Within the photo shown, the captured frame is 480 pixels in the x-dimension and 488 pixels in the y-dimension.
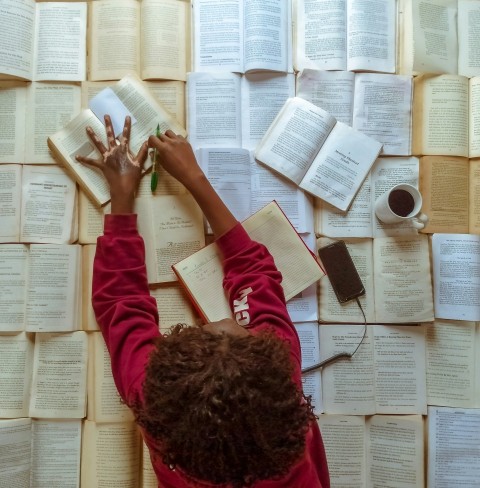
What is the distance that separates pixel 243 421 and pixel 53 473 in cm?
62

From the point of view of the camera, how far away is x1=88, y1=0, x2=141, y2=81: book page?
3.42 feet

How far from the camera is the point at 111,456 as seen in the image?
982 mm

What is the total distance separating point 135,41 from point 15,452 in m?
0.89

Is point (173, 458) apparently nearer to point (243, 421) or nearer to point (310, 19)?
point (243, 421)

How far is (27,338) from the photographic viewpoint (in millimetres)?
999

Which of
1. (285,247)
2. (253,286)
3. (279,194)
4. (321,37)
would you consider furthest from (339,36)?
(253,286)

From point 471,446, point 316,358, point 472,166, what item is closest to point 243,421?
point 316,358

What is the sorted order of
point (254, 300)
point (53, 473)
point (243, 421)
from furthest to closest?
point (53, 473)
point (254, 300)
point (243, 421)

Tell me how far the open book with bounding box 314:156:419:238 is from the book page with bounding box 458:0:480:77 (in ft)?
0.84

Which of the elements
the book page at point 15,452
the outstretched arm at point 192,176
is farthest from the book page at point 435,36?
the book page at point 15,452

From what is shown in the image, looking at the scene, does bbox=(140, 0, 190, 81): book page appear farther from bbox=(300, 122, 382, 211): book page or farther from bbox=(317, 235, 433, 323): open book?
bbox=(317, 235, 433, 323): open book

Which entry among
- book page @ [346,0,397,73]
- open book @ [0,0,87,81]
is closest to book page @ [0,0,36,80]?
open book @ [0,0,87,81]

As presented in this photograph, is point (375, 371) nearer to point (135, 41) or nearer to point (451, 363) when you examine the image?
point (451, 363)

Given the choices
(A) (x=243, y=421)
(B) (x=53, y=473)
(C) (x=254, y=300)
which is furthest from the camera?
(B) (x=53, y=473)
